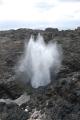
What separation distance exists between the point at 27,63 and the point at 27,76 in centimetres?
239

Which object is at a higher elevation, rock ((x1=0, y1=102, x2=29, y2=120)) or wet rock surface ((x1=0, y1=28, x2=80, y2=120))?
wet rock surface ((x1=0, y1=28, x2=80, y2=120))

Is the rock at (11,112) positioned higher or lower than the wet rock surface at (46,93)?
lower

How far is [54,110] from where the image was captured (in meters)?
39.2

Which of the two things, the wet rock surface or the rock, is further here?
the rock

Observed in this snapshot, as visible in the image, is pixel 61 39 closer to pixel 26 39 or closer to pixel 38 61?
pixel 26 39

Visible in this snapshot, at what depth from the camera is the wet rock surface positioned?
129 ft

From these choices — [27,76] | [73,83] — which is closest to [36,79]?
[27,76]

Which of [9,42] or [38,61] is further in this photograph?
[9,42]

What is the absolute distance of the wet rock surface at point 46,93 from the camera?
3925 cm

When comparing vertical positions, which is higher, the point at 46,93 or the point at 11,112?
the point at 46,93

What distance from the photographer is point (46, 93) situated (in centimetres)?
4300

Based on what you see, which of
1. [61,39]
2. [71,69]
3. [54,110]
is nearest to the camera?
[54,110]

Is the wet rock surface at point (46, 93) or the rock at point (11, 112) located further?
the rock at point (11, 112)

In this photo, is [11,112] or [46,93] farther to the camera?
[46,93]
